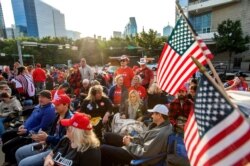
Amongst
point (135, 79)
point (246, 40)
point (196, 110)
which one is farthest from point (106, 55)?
point (196, 110)

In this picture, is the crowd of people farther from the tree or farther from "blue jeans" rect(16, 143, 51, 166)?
the tree

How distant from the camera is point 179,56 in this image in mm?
3156

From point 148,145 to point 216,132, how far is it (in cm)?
164

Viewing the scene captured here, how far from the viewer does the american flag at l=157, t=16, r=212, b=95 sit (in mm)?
2936

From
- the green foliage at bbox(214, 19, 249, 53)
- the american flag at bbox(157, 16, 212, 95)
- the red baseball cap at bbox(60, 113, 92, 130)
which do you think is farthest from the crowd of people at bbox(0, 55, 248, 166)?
the green foliage at bbox(214, 19, 249, 53)

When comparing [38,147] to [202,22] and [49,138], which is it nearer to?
[49,138]

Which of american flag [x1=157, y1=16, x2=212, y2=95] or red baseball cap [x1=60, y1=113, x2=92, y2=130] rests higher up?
american flag [x1=157, y1=16, x2=212, y2=95]

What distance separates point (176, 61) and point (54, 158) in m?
2.24

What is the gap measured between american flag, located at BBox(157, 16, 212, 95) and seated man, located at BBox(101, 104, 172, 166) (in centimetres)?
53

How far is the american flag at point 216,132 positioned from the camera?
1.61 meters

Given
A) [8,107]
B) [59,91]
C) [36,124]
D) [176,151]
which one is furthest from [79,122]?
[8,107]

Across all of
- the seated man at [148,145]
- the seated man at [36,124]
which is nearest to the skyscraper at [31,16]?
the seated man at [36,124]

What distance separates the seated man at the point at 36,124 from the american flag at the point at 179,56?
92.4 inches

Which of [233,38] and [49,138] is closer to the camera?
[49,138]
